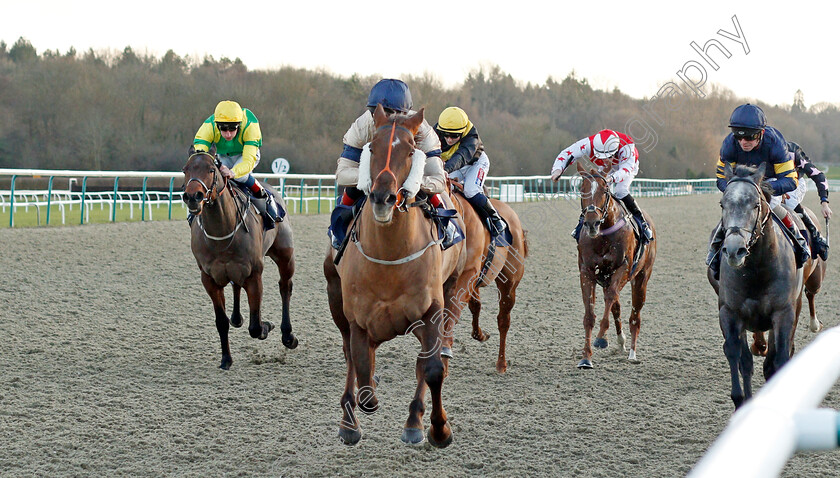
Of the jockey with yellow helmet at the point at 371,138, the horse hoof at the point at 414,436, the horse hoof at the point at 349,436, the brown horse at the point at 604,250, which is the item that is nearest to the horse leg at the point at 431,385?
the horse hoof at the point at 414,436

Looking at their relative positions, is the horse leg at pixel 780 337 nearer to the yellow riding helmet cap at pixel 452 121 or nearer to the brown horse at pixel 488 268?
the brown horse at pixel 488 268

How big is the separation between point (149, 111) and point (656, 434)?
127 ft

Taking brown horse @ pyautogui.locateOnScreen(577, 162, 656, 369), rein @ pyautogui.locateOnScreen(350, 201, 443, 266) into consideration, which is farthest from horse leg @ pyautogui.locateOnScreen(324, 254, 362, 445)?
brown horse @ pyautogui.locateOnScreen(577, 162, 656, 369)

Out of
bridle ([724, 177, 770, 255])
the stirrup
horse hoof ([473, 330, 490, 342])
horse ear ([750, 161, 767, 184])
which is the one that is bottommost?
horse hoof ([473, 330, 490, 342])

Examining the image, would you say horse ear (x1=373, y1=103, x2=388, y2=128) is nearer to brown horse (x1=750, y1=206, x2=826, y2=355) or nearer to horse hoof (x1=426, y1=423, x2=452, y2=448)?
horse hoof (x1=426, y1=423, x2=452, y2=448)

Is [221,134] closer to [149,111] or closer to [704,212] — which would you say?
[704,212]

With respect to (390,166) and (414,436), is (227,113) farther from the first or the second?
(414,436)

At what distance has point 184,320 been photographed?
25.3 feet

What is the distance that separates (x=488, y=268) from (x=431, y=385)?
2056 millimetres

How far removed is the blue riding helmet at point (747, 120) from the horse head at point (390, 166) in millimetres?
2406

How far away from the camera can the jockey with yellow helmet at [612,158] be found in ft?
23.2

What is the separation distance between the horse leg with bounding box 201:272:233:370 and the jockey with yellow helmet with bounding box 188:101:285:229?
819 millimetres

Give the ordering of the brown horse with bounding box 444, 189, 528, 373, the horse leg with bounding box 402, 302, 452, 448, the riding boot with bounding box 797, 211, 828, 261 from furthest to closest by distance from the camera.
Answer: the riding boot with bounding box 797, 211, 828, 261 → the brown horse with bounding box 444, 189, 528, 373 → the horse leg with bounding box 402, 302, 452, 448

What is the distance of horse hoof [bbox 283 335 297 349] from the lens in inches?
258
